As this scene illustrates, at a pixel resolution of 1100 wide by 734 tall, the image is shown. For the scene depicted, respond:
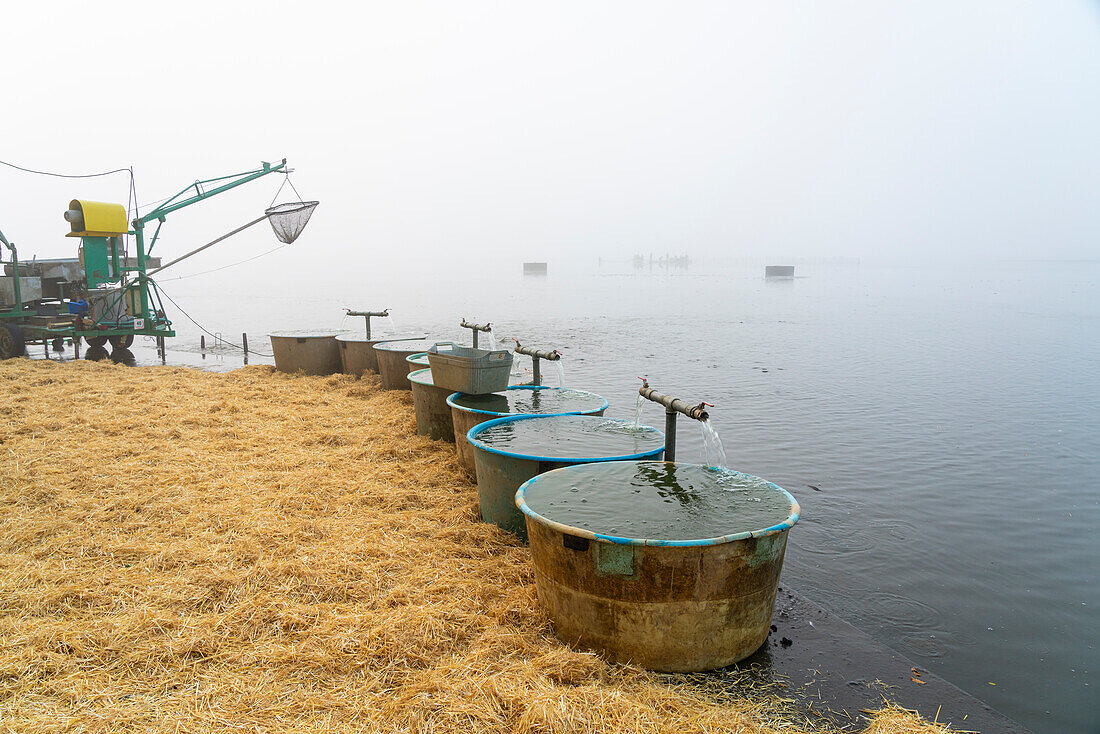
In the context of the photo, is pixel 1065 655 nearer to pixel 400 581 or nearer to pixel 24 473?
pixel 400 581

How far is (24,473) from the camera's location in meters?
6.60

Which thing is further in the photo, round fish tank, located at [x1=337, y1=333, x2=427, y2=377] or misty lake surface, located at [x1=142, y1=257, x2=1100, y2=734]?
round fish tank, located at [x1=337, y1=333, x2=427, y2=377]

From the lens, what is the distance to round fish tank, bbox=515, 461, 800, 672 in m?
3.57

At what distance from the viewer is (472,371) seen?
721cm

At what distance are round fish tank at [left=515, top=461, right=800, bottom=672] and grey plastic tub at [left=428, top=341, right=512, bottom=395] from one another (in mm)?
3146

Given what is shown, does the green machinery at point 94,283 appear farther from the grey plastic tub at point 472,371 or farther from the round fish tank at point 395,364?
the grey plastic tub at point 472,371

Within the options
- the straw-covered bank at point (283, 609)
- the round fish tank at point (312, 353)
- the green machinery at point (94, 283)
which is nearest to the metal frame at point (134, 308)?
the green machinery at point (94, 283)

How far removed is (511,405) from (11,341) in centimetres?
1511

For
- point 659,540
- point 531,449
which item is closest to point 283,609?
point 531,449

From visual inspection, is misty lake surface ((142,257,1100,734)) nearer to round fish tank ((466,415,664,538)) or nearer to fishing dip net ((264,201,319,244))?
round fish tank ((466,415,664,538))

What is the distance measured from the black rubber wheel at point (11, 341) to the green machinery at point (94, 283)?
2 cm

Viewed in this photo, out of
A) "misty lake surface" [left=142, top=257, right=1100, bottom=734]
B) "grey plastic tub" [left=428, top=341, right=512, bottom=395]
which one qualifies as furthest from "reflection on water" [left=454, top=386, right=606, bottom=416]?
"misty lake surface" [left=142, top=257, right=1100, bottom=734]

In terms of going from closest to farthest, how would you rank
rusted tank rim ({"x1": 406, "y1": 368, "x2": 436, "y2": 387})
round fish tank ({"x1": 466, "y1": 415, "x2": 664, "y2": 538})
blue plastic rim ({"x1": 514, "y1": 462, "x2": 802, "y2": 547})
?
blue plastic rim ({"x1": 514, "y1": 462, "x2": 802, "y2": 547}) → round fish tank ({"x1": 466, "y1": 415, "x2": 664, "y2": 538}) → rusted tank rim ({"x1": 406, "y1": 368, "x2": 436, "y2": 387})

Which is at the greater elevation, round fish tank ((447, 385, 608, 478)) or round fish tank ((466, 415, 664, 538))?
round fish tank ((447, 385, 608, 478))
